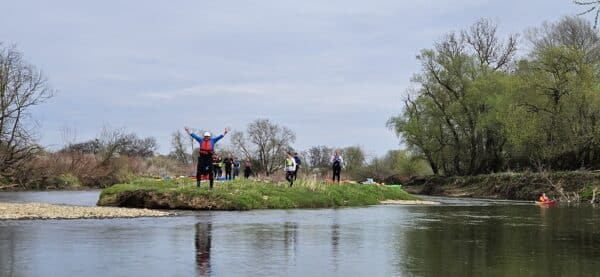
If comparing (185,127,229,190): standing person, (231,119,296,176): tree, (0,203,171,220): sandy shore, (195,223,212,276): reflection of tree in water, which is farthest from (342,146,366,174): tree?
(195,223,212,276): reflection of tree in water

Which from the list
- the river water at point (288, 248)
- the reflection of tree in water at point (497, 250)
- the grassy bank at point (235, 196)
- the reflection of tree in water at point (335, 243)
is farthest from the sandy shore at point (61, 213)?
the reflection of tree in water at point (497, 250)

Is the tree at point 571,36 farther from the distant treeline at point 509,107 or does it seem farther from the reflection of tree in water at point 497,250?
the reflection of tree in water at point 497,250

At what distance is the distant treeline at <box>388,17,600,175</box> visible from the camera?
49750 mm

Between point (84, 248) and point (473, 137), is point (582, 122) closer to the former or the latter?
point (473, 137)

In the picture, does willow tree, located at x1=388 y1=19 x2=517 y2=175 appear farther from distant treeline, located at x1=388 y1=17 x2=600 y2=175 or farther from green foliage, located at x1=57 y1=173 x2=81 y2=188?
green foliage, located at x1=57 y1=173 x2=81 y2=188

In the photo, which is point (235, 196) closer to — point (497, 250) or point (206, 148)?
point (206, 148)

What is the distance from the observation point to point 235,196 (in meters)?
22.9

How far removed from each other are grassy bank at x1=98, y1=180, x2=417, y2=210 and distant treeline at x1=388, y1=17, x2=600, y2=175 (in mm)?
26525

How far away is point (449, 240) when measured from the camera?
12.7m

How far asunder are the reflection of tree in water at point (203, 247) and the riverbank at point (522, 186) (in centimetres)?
3119

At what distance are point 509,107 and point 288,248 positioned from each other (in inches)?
1845

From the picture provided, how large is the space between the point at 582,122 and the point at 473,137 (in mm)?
17179

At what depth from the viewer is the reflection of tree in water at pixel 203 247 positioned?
8750 millimetres

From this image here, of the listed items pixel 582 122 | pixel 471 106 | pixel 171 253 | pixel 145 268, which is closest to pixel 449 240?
pixel 171 253
